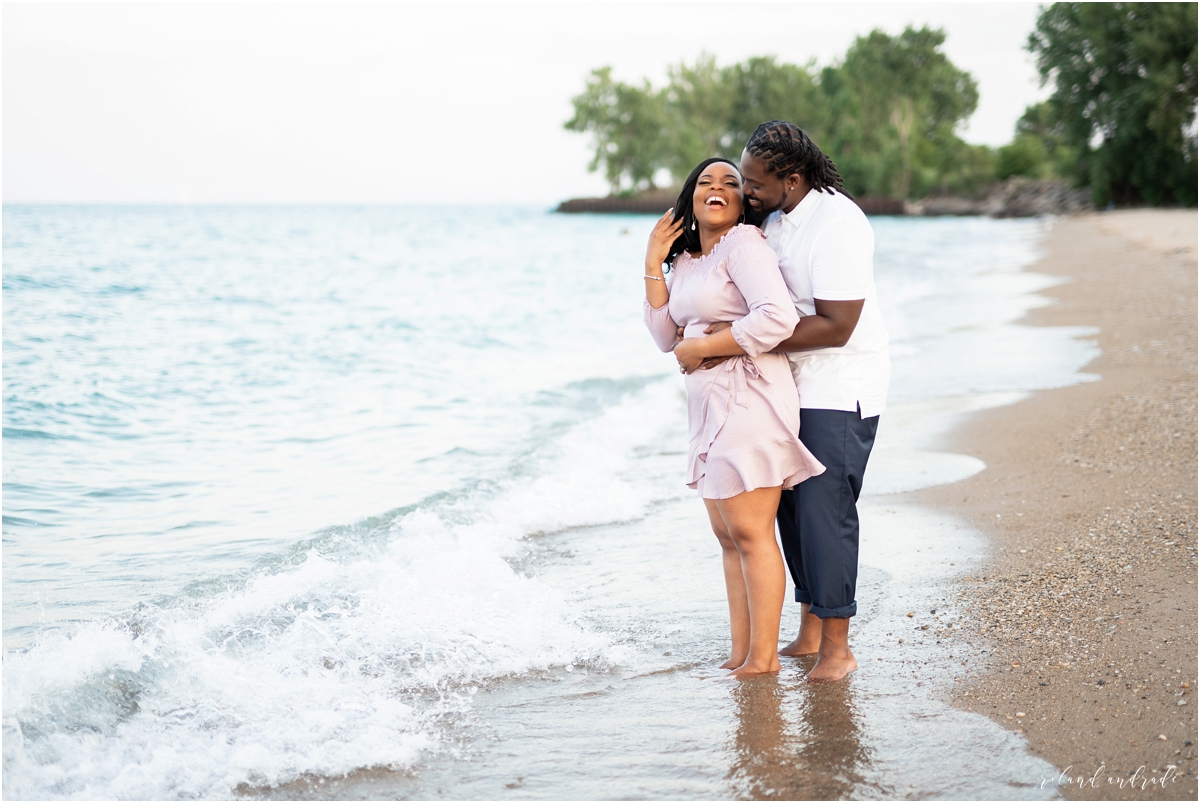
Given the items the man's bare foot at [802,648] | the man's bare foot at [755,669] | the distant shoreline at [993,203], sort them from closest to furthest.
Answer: the man's bare foot at [755,669], the man's bare foot at [802,648], the distant shoreline at [993,203]

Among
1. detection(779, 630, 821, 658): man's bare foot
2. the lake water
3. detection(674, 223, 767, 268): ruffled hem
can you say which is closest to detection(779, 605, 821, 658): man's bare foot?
detection(779, 630, 821, 658): man's bare foot

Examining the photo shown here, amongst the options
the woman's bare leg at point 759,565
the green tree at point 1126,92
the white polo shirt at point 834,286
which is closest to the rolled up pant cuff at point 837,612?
the woman's bare leg at point 759,565

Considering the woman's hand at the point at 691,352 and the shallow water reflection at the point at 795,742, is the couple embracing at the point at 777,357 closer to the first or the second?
the woman's hand at the point at 691,352

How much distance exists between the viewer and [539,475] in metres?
6.93

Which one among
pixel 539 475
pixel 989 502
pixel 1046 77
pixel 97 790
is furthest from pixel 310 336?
pixel 1046 77

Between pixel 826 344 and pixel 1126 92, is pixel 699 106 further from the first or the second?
pixel 826 344

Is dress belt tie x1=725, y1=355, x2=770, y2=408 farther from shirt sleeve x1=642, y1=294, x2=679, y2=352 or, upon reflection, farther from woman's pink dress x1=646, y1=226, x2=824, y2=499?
shirt sleeve x1=642, y1=294, x2=679, y2=352

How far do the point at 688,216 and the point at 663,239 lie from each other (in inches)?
4.8

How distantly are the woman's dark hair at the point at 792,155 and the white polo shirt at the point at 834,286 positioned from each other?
0.06 meters

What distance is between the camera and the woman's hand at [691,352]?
3.32m

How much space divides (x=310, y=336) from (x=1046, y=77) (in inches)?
2006

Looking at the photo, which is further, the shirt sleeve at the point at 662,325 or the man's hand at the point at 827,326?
the shirt sleeve at the point at 662,325

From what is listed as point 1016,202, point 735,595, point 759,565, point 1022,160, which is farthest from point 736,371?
point 1022,160

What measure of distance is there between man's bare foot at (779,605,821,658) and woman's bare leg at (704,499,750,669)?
23cm
